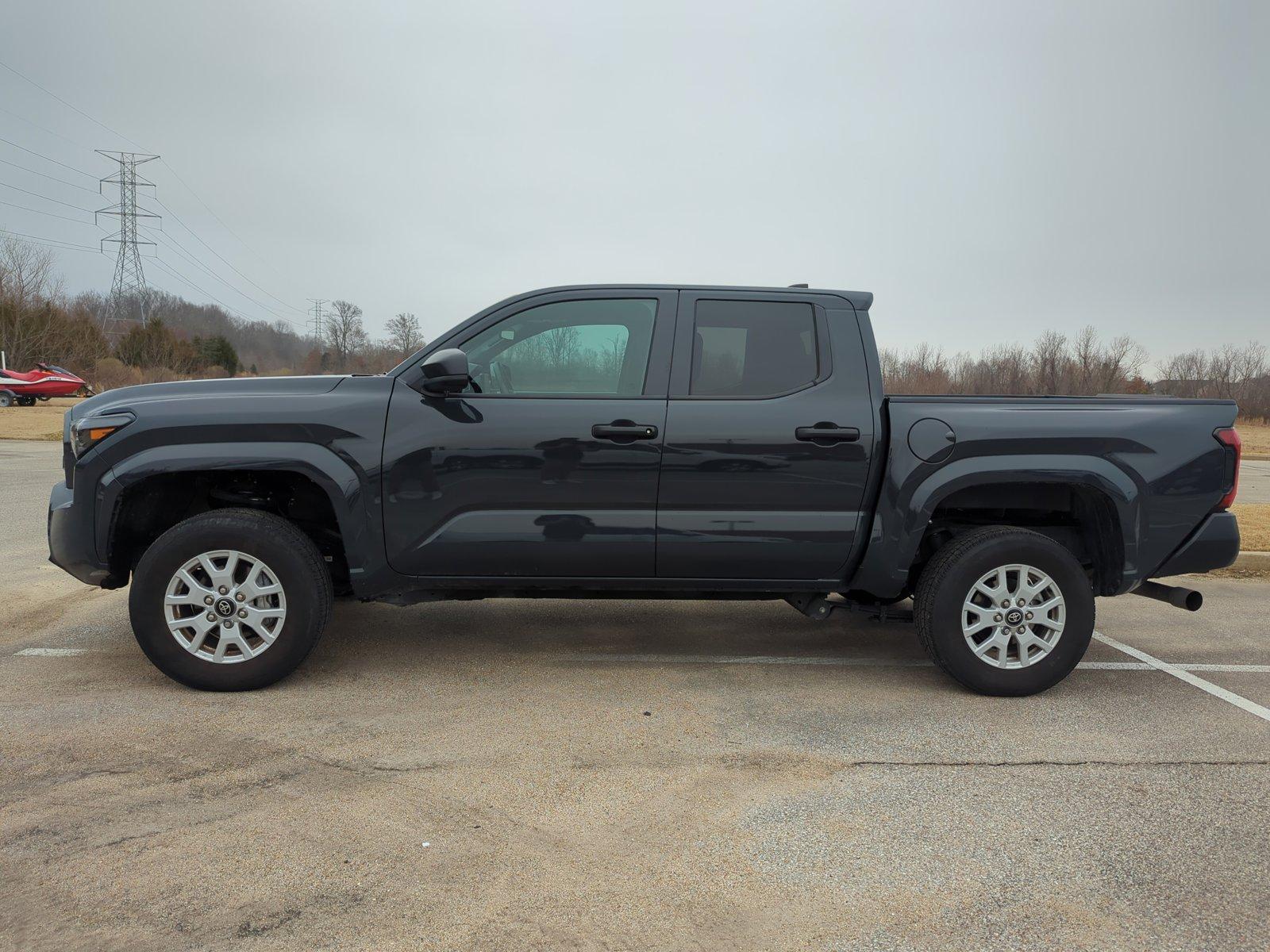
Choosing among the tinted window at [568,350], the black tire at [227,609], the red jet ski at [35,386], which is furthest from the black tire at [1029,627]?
the red jet ski at [35,386]

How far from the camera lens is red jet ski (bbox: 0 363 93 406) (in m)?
32.2

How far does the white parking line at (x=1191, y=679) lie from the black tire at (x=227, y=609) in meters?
4.39

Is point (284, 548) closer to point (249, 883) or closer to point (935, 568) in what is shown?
point (249, 883)

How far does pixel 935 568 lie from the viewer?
4395 millimetres

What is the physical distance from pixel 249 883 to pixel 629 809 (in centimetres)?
122

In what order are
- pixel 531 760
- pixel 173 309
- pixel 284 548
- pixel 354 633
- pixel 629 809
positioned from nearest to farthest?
pixel 629 809
pixel 531 760
pixel 284 548
pixel 354 633
pixel 173 309

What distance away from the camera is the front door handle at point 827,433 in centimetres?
429

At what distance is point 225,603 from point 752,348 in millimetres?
2766

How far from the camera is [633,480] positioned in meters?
4.28

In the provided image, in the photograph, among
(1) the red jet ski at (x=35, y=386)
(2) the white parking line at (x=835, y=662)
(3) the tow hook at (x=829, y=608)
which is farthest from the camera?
(1) the red jet ski at (x=35, y=386)

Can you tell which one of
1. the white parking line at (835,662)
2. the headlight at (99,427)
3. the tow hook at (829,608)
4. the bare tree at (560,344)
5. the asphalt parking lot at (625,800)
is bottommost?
the asphalt parking lot at (625,800)

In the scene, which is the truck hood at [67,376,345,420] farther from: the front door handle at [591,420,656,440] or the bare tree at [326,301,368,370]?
the bare tree at [326,301,368,370]

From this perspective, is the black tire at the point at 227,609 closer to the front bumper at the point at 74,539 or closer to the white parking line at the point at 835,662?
the front bumper at the point at 74,539

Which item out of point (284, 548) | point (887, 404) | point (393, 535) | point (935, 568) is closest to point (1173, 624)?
point (935, 568)
